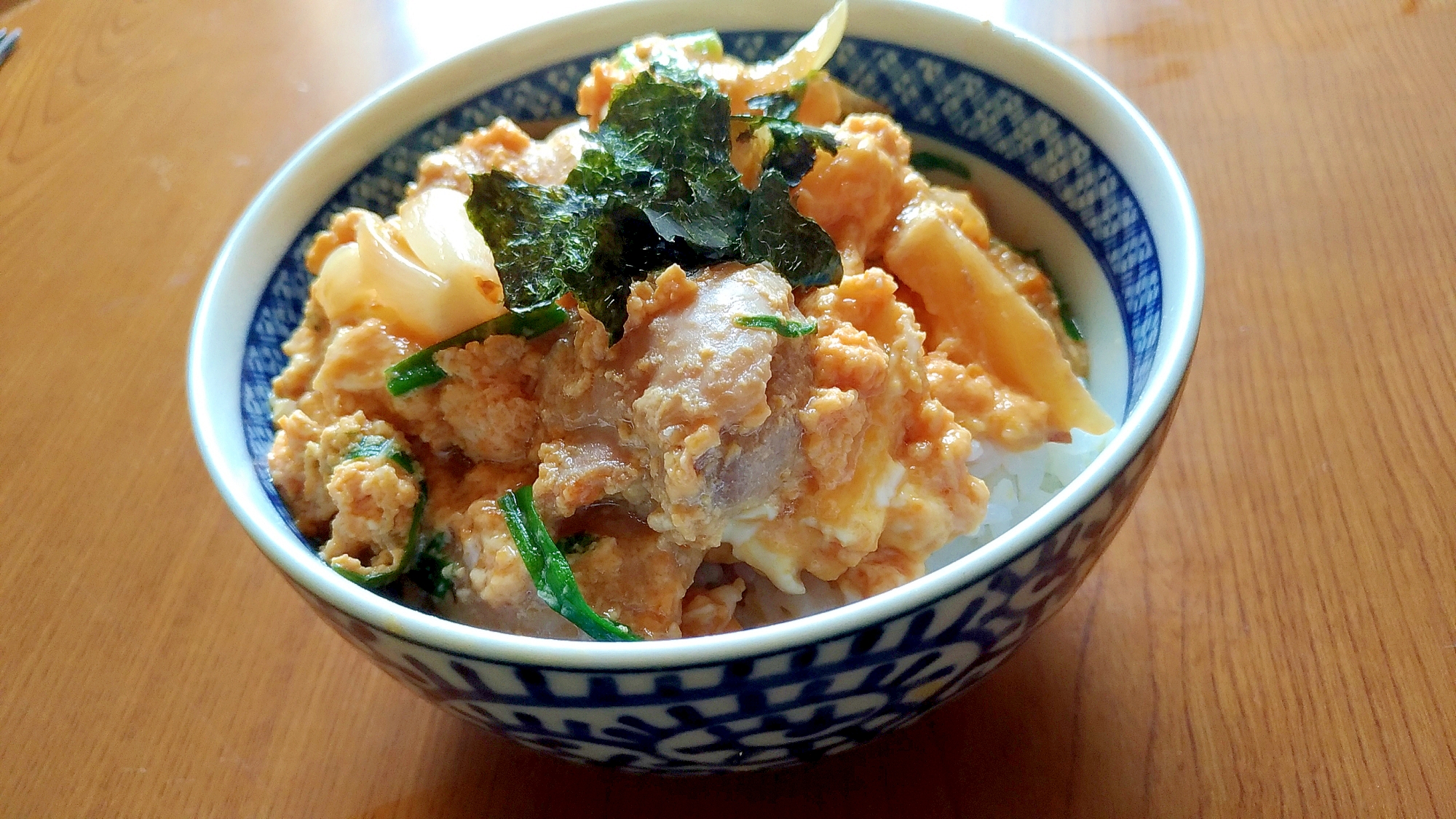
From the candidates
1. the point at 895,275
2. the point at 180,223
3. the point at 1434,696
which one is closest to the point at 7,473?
the point at 180,223

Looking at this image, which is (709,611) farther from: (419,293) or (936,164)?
(936,164)

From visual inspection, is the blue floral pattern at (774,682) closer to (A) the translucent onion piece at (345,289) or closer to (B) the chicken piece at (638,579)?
(B) the chicken piece at (638,579)

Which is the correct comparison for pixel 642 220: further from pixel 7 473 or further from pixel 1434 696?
pixel 7 473

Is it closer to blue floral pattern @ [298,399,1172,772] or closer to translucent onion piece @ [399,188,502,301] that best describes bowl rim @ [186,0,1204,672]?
blue floral pattern @ [298,399,1172,772]

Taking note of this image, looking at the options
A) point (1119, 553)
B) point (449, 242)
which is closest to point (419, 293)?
point (449, 242)

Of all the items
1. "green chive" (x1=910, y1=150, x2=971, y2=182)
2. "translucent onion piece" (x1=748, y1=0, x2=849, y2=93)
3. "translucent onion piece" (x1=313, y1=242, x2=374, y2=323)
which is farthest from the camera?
"green chive" (x1=910, y1=150, x2=971, y2=182)

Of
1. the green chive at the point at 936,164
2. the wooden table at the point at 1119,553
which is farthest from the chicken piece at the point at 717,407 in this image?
the green chive at the point at 936,164

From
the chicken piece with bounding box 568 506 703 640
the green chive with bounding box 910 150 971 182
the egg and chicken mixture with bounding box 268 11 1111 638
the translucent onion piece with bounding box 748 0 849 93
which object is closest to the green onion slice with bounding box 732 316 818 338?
the egg and chicken mixture with bounding box 268 11 1111 638
